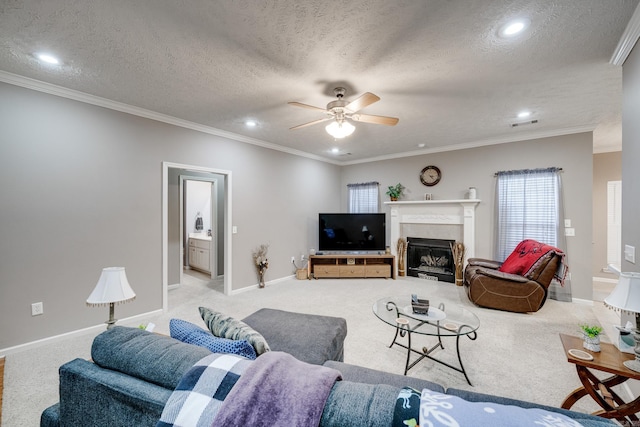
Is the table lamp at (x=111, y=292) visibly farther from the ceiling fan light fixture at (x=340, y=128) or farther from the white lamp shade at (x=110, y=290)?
the ceiling fan light fixture at (x=340, y=128)

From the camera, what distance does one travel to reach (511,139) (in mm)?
4543

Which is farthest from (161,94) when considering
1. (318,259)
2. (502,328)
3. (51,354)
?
(502,328)

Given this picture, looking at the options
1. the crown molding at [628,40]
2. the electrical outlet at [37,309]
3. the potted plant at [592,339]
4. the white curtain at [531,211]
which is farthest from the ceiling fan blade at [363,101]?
the electrical outlet at [37,309]

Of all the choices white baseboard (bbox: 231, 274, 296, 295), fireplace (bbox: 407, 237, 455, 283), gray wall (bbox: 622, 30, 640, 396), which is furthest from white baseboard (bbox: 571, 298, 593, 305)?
white baseboard (bbox: 231, 274, 296, 295)

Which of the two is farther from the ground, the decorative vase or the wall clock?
the wall clock

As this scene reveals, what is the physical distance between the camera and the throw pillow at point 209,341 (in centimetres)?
114

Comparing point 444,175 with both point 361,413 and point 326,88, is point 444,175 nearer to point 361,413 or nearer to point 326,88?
point 326,88

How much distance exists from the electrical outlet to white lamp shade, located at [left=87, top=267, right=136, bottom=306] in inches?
68.5

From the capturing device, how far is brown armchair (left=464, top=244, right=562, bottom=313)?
3416 millimetres

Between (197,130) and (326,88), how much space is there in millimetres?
2254

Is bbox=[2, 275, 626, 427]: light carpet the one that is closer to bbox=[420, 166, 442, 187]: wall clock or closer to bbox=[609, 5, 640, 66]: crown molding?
bbox=[420, 166, 442, 187]: wall clock

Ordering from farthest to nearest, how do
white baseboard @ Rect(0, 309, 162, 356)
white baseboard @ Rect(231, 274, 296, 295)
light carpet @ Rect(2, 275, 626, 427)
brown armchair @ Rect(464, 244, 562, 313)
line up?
white baseboard @ Rect(231, 274, 296, 295)
brown armchair @ Rect(464, 244, 562, 313)
white baseboard @ Rect(0, 309, 162, 356)
light carpet @ Rect(2, 275, 626, 427)

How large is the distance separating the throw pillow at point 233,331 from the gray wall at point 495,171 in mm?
4865

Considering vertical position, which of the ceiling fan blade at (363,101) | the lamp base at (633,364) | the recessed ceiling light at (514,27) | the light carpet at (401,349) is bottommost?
the light carpet at (401,349)
